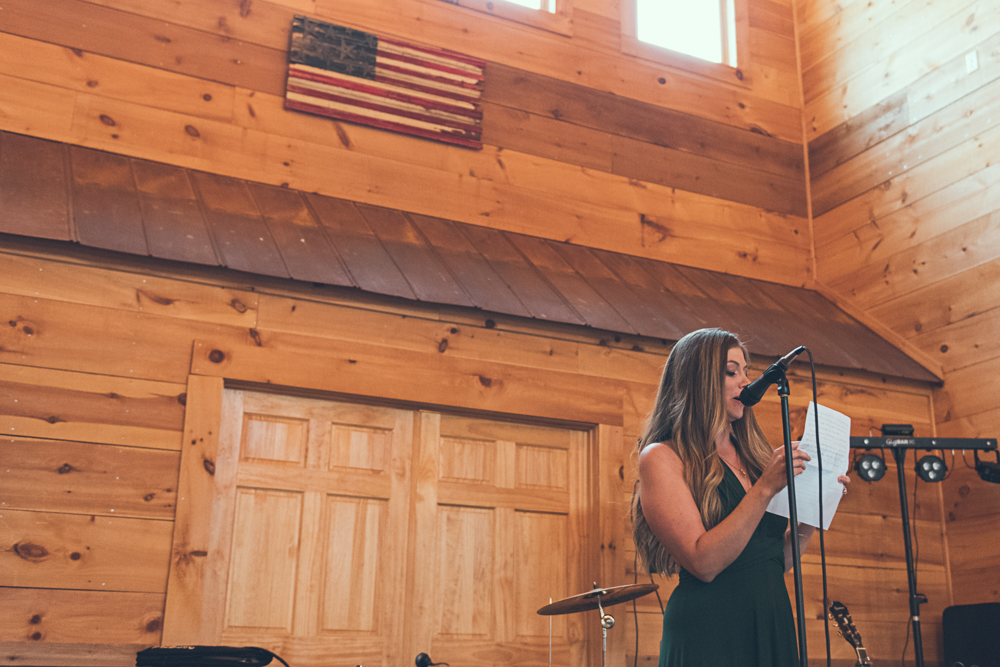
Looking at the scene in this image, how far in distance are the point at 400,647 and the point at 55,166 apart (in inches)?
86.2

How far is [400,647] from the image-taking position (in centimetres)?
343

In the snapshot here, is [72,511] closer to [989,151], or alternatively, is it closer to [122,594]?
[122,594]

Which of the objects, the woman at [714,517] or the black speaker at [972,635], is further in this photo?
the black speaker at [972,635]

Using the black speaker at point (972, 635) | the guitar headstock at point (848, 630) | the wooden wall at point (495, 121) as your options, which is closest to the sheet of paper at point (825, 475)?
the guitar headstock at point (848, 630)

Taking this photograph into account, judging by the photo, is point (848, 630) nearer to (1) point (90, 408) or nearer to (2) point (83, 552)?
(2) point (83, 552)

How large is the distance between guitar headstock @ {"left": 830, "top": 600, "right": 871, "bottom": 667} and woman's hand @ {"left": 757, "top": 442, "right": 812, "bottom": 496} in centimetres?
219

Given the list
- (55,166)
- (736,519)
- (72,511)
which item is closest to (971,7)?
(736,519)

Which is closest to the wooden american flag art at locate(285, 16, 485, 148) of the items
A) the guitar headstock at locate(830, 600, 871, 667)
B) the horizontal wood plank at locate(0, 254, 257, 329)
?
the horizontal wood plank at locate(0, 254, 257, 329)

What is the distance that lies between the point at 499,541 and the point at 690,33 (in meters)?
3.21

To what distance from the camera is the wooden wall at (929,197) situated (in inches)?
168

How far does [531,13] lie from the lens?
479 centimetres

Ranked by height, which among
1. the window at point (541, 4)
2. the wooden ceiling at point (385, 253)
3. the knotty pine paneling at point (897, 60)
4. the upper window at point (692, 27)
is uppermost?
the upper window at point (692, 27)

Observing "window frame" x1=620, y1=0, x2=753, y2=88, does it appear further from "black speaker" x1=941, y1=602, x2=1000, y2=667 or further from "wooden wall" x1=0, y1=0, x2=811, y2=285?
"black speaker" x1=941, y1=602, x2=1000, y2=667

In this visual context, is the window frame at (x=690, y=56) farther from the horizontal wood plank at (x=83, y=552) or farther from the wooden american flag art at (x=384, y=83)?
the horizontal wood plank at (x=83, y=552)
